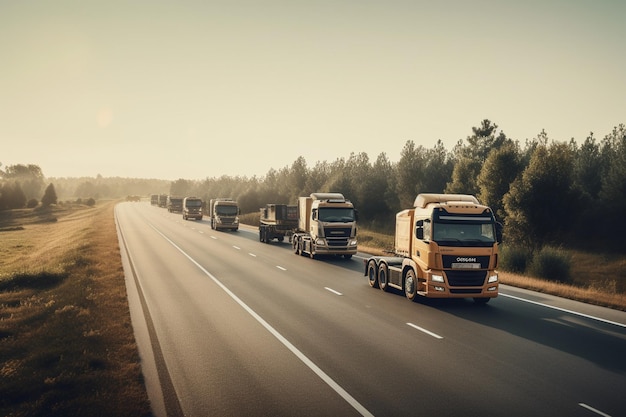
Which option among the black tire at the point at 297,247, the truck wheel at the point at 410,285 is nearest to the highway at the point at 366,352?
the truck wheel at the point at 410,285

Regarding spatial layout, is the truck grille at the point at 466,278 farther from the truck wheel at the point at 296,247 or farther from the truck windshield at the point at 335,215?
the truck wheel at the point at 296,247

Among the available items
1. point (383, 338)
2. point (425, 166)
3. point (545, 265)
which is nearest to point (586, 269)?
point (545, 265)

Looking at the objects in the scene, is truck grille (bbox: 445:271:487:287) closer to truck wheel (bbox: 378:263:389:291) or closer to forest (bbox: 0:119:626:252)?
truck wheel (bbox: 378:263:389:291)

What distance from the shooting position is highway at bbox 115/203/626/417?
728cm

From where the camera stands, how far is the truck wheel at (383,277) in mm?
17030

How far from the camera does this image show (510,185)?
46.4 m

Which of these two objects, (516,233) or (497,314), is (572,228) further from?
(497,314)

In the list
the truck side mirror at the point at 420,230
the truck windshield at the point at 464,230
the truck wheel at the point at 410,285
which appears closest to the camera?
the truck windshield at the point at 464,230

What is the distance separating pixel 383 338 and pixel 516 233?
3866cm

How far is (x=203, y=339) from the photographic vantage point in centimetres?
1082

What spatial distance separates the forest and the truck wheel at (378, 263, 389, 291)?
31.6 m

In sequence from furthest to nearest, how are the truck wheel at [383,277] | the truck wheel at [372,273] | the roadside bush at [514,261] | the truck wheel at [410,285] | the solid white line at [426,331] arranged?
the roadside bush at [514,261]
the truck wheel at [372,273]
the truck wheel at [383,277]
the truck wheel at [410,285]
the solid white line at [426,331]

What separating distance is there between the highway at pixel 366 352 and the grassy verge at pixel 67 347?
0.45 m

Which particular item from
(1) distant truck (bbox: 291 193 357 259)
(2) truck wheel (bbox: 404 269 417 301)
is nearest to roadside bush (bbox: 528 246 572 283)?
(1) distant truck (bbox: 291 193 357 259)
